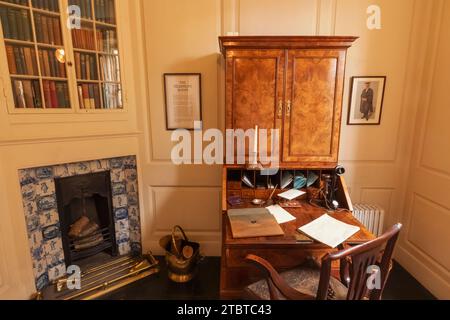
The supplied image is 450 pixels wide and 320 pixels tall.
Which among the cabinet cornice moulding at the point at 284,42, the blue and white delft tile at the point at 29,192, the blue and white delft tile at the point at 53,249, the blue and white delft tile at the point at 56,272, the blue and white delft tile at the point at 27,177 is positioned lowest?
the blue and white delft tile at the point at 56,272

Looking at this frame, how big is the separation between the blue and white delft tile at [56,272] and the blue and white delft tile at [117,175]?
863mm

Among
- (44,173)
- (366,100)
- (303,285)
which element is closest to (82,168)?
(44,173)

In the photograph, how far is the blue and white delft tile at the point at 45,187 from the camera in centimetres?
197

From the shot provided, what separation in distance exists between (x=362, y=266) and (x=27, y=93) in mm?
2472

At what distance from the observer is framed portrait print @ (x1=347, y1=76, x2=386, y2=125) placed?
7.17 ft

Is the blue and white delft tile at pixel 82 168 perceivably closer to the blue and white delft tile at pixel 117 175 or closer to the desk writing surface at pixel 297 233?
the blue and white delft tile at pixel 117 175

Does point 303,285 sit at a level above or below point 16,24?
below

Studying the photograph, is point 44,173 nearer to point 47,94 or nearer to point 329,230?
point 47,94

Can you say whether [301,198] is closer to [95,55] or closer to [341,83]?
[341,83]

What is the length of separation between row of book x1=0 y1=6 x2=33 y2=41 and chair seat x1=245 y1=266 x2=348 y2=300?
7.84 feet

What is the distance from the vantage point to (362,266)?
105cm

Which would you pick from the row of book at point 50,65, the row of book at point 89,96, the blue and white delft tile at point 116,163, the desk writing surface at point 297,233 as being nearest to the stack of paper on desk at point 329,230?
the desk writing surface at point 297,233
